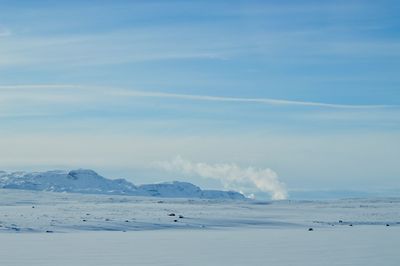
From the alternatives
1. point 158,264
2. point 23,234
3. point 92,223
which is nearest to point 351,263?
point 158,264

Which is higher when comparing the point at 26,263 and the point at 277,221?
the point at 277,221

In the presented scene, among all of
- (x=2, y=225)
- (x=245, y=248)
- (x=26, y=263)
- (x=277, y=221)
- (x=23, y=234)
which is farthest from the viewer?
(x=277, y=221)

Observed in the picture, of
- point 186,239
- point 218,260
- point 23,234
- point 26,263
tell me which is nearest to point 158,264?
point 218,260

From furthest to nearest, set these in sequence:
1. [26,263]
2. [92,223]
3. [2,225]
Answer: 1. [92,223]
2. [2,225]
3. [26,263]

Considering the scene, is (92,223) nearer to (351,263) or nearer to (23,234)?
(23,234)

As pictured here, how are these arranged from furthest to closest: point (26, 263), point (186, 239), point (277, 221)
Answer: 1. point (277, 221)
2. point (186, 239)
3. point (26, 263)

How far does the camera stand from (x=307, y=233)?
1258 inches

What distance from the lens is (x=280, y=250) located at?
23.1 metres

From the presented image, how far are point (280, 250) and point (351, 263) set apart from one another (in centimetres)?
417

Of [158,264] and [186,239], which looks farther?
[186,239]

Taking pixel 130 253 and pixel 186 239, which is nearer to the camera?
pixel 130 253

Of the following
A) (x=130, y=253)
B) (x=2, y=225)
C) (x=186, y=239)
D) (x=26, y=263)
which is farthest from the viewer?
(x=2, y=225)

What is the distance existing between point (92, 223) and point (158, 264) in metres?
17.5

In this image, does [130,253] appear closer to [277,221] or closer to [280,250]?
[280,250]
